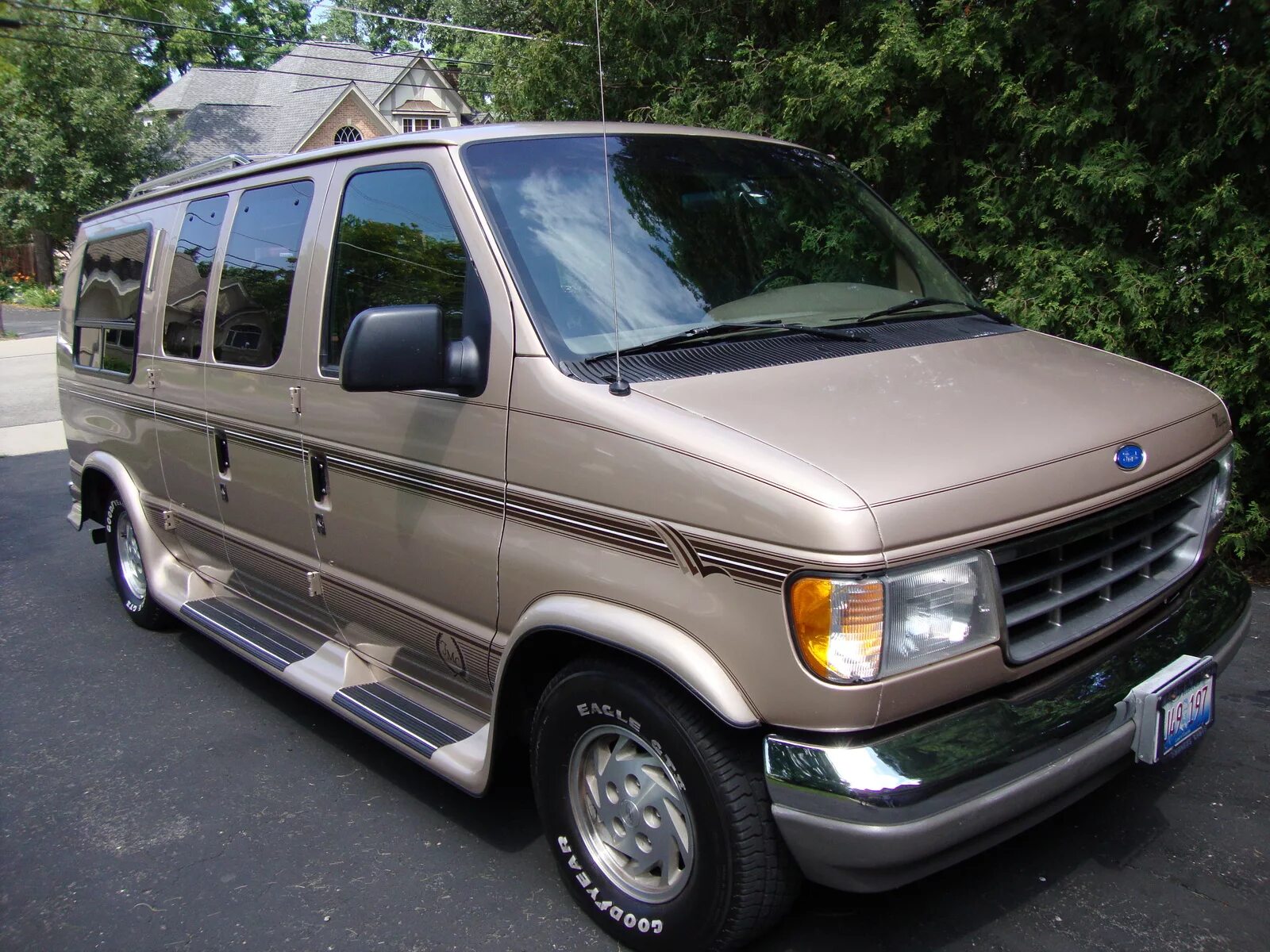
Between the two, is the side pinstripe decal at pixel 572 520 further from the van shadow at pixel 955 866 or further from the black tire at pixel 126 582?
the black tire at pixel 126 582

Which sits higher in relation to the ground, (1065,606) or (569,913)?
(1065,606)

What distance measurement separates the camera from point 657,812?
2816 millimetres

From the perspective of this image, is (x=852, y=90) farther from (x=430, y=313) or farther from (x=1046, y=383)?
(x=430, y=313)

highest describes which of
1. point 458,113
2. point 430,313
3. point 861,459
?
point 458,113

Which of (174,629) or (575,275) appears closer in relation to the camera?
(575,275)

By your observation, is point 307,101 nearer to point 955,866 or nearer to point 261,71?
point 261,71

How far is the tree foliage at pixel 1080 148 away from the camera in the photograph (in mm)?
5188

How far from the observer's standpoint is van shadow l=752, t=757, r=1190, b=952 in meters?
2.96

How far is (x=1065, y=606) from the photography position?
9.07ft

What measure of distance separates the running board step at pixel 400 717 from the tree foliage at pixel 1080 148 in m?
4.03

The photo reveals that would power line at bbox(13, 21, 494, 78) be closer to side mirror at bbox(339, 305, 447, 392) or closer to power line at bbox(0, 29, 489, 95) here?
power line at bbox(0, 29, 489, 95)

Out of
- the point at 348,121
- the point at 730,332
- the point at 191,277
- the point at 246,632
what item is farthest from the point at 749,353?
the point at 348,121

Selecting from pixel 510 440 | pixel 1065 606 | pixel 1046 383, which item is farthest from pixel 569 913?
pixel 1046 383

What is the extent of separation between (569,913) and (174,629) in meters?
3.68
